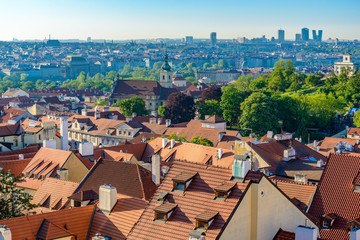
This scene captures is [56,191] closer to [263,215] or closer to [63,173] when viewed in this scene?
[63,173]

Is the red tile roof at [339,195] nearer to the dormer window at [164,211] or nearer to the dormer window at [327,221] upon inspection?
the dormer window at [327,221]

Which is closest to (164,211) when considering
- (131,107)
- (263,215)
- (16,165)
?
(263,215)

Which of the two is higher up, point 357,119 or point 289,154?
point 289,154

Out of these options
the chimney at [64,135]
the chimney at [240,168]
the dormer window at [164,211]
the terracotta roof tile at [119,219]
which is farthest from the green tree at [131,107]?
the chimney at [240,168]

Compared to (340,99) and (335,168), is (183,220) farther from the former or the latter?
(340,99)

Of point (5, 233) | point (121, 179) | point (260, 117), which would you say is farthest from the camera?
point (260, 117)

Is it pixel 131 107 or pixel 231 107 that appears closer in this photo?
pixel 231 107
